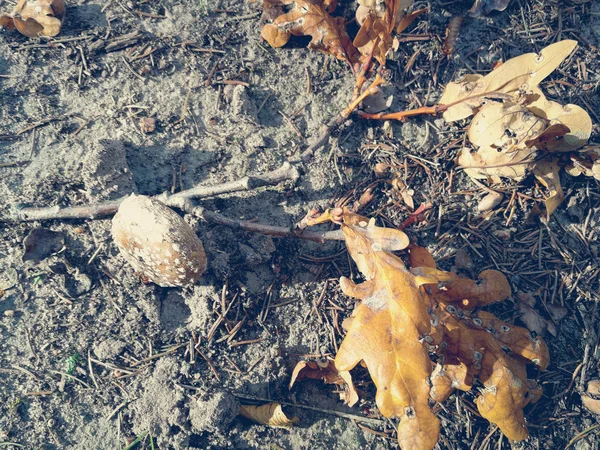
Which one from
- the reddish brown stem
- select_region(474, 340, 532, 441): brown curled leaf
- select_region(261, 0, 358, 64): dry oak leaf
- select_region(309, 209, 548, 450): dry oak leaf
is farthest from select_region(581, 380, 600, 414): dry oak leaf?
select_region(261, 0, 358, 64): dry oak leaf

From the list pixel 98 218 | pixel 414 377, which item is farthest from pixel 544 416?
pixel 98 218

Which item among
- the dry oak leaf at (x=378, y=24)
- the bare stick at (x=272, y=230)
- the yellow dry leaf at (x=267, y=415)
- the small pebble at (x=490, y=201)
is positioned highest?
the dry oak leaf at (x=378, y=24)

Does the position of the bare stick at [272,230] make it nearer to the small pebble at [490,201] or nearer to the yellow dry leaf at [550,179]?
the small pebble at [490,201]

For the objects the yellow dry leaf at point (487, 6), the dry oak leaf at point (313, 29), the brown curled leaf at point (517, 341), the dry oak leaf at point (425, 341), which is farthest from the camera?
the yellow dry leaf at point (487, 6)

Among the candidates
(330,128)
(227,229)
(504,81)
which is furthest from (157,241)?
(504,81)

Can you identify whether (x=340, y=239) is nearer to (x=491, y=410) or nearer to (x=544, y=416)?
(x=491, y=410)

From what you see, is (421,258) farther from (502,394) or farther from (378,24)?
(378,24)

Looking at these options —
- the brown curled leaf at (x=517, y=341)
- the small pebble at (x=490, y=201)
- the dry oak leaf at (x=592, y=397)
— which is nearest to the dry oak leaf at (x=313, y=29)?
the small pebble at (x=490, y=201)
